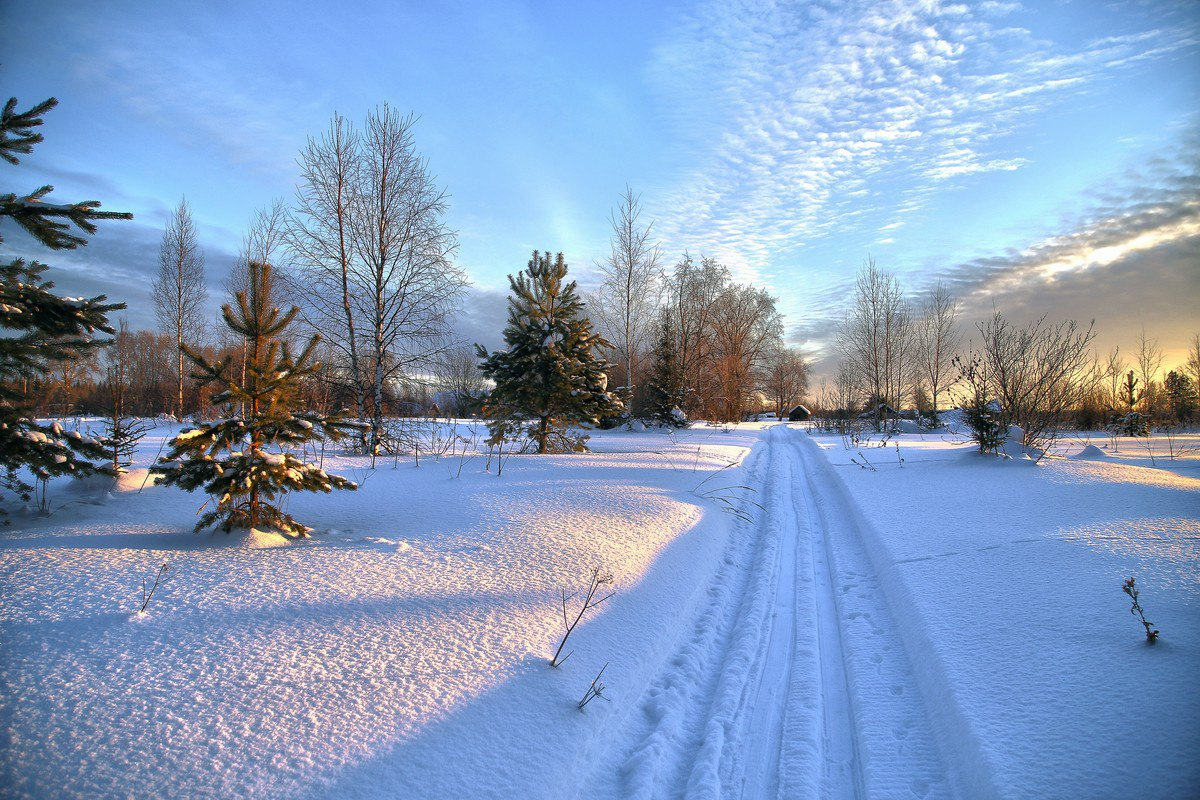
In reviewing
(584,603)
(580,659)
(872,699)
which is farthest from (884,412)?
(580,659)

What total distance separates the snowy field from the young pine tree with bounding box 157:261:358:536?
309 mm

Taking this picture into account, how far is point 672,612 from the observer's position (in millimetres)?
3910

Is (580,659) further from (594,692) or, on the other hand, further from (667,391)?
(667,391)

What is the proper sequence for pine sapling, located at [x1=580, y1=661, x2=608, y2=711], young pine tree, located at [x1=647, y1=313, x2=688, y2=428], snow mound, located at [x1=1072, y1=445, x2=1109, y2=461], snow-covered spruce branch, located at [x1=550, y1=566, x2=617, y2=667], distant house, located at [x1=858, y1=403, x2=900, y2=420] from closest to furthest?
pine sapling, located at [x1=580, y1=661, x2=608, y2=711], snow-covered spruce branch, located at [x1=550, y1=566, x2=617, y2=667], snow mound, located at [x1=1072, y1=445, x2=1109, y2=461], young pine tree, located at [x1=647, y1=313, x2=688, y2=428], distant house, located at [x1=858, y1=403, x2=900, y2=420]

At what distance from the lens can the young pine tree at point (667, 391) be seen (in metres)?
22.8

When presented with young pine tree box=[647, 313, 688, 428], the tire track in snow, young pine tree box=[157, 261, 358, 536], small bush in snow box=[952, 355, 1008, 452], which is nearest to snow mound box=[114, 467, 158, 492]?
young pine tree box=[157, 261, 358, 536]

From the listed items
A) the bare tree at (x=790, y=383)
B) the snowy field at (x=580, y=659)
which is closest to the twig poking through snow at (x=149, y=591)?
the snowy field at (x=580, y=659)

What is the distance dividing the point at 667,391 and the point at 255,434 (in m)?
20.3

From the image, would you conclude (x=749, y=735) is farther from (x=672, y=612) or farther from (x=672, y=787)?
(x=672, y=612)

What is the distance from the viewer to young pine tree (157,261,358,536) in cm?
400

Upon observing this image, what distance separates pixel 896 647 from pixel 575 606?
235cm

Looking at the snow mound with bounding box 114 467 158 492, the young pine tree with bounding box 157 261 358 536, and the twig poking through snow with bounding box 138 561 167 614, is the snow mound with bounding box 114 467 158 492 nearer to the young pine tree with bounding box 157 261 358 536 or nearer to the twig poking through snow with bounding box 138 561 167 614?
the young pine tree with bounding box 157 261 358 536

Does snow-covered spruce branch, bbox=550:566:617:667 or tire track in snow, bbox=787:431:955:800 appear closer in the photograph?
tire track in snow, bbox=787:431:955:800

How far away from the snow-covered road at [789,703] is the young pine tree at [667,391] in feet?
58.0
